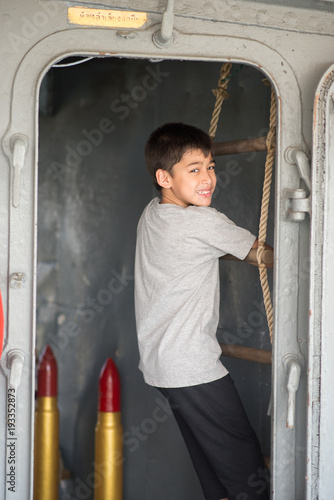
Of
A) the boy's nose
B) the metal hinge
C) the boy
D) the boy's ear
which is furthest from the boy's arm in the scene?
the boy's ear

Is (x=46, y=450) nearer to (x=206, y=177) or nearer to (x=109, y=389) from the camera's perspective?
(x=109, y=389)

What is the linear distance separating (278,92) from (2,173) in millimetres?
910

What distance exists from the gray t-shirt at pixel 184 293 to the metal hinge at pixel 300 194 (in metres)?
0.19

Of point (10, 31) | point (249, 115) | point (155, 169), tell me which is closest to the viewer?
point (10, 31)

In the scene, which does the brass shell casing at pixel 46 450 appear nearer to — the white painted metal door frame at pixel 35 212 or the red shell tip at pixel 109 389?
the red shell tip at pixel 109 389

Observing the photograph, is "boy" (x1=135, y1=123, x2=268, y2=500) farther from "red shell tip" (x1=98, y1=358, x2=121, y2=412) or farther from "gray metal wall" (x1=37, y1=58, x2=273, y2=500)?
"red shell tip" (x1=98, y1=358, x2=121, y2=412)

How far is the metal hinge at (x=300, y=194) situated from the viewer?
2.04 meters

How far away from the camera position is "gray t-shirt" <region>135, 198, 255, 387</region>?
218 centimetres

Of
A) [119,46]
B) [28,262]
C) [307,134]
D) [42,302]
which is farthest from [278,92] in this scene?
[42,302]

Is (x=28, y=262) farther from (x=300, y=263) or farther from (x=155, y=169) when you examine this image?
(x=300, y=263)

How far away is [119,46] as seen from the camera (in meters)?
1.97

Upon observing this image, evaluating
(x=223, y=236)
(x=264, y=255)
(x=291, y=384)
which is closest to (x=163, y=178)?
(x=223, y=236)

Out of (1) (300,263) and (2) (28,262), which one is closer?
(2) (28,262)

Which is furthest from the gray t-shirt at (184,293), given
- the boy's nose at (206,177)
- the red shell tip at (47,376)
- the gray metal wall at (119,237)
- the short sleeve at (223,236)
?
the red shell tip at (47,376)
